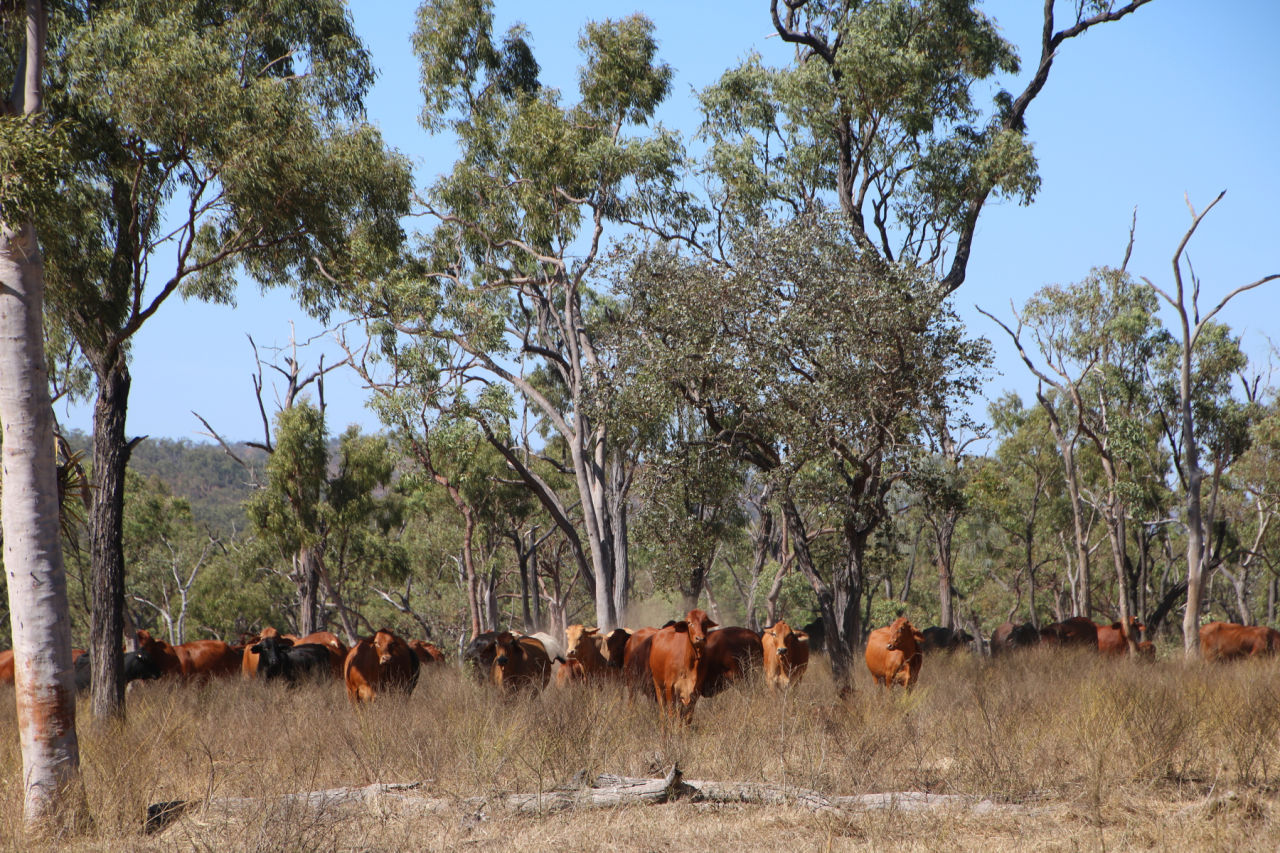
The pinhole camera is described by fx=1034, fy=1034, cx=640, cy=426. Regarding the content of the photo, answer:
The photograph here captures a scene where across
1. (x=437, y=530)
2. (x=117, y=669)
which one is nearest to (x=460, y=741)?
(x=117, y=669)

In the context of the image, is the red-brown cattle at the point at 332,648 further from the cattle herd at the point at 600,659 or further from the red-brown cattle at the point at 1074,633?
the red-brown cattle at the point at 1074,633

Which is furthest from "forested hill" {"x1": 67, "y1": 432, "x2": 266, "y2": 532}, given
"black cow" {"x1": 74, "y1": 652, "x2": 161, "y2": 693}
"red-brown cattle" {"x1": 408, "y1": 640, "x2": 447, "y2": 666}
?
"black cow" {"x1": 74, "y1": 652, "x2": 161, "y2": 693}

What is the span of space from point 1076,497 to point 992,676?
9500 millimetres

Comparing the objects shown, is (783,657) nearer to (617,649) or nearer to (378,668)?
(617,649)

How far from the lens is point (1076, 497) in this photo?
22453 millimetres

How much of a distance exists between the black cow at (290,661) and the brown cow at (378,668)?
3140mm

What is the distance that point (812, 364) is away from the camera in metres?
13.4

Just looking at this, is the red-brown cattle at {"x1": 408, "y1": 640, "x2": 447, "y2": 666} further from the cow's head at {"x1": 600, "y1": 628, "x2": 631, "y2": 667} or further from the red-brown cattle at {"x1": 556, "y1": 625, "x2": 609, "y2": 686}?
the cow's head at {"x1": 600, "y1": 628, "x2": 631, "y2": 667}

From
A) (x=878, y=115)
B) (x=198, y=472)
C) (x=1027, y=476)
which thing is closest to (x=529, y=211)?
(x=878, y=115)

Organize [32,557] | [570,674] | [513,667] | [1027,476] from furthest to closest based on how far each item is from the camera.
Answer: [1027,476] → [570,674] → [513,667] → [32,557]

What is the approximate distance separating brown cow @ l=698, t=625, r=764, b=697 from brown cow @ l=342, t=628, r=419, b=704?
3740 millimetres

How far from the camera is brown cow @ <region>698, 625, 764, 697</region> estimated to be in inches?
488

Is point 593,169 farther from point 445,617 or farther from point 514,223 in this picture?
point 445,617

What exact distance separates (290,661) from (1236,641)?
17278 millimetres
